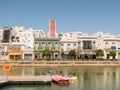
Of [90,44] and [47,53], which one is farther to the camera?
[90,44]

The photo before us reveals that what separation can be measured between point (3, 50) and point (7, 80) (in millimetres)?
81587

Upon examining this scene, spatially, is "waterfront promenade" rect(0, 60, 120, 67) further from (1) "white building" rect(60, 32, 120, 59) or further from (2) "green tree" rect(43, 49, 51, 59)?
(1) "white building" rect(60, 32, 120, 59)

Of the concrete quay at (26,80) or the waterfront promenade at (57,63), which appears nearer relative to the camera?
the concrete quay at (26,80)

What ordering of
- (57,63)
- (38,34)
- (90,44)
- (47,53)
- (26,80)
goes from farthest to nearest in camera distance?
(38,34) → (90,44) → (47,53) → (57,63) → (26,80)

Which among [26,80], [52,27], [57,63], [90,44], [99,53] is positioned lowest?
[26,80]

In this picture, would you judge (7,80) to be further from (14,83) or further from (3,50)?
(3,50)

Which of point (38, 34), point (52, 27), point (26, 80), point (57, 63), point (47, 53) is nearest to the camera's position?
point (26, 80)

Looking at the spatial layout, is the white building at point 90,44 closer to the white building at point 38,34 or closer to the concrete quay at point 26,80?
the white building at point 38,34

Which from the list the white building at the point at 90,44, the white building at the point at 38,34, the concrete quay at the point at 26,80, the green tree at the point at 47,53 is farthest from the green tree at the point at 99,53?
the concrete quay at the point at 26,80

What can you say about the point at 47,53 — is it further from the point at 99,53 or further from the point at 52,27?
the point at 52,27

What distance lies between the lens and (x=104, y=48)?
458ft

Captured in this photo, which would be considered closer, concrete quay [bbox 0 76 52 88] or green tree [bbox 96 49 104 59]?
concrete quay [bbox 0 76 52 88]

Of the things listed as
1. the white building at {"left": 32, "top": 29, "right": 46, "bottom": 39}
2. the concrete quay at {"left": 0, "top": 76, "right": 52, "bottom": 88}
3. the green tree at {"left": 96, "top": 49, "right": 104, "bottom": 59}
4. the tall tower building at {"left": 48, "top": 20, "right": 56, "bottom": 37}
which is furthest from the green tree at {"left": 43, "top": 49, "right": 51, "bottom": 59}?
the concrete quay at {"left": 0, "top": 76, "right": 52, "bottom": 88}

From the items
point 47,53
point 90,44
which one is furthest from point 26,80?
point 90,44
